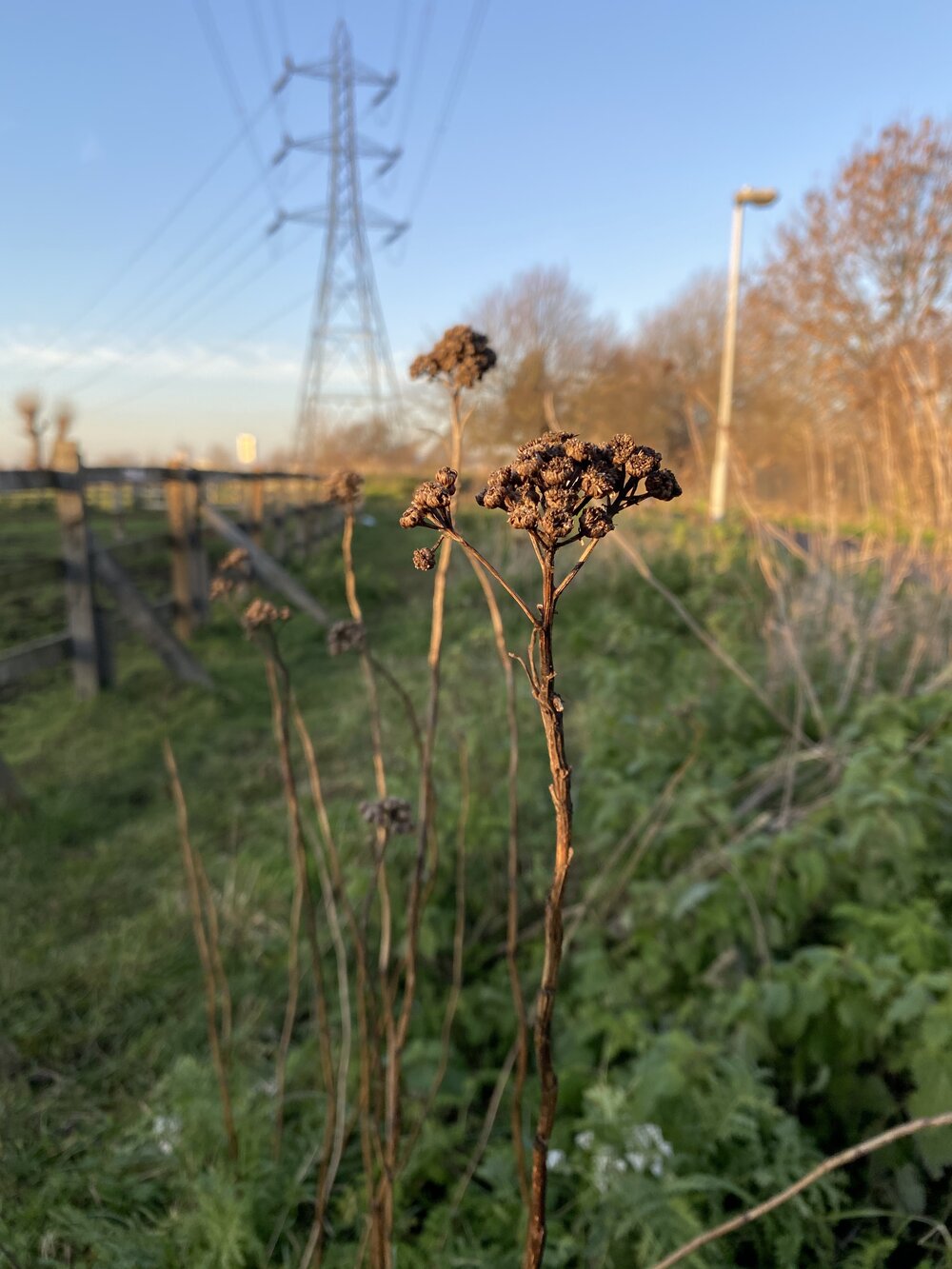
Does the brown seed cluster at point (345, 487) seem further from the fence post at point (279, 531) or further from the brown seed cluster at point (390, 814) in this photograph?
the fence post at point (279, 531)

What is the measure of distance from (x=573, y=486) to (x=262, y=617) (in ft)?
2.59

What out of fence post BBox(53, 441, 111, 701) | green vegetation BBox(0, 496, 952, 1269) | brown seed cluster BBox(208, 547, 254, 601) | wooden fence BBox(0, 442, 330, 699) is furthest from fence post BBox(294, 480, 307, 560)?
brown seed cluster BBox(208, 547, 254, 601)

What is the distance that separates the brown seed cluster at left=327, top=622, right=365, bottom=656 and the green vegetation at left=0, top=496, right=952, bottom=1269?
807 mm

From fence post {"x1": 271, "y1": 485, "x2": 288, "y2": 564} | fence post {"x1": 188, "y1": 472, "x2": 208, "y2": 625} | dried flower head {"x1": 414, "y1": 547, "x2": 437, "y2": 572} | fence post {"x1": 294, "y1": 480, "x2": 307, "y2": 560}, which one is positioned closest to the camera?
dried flower head {"x1": 414, "y1": 547, "x2": 437, "y2": 572}

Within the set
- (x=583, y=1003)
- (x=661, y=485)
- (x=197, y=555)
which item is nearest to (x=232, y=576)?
(x=661, y=485)

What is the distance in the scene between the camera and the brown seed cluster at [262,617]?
3.92ft

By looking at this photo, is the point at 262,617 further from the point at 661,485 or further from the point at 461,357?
the point at 661,485

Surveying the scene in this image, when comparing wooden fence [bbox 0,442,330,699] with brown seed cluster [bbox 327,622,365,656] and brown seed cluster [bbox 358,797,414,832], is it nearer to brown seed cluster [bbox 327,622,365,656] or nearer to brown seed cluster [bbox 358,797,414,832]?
brown seed cluster [bbox 327,622,365,656]

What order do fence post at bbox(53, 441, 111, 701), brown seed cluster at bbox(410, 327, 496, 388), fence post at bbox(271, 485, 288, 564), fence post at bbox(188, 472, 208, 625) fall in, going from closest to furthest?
brown seed cluster at bbox(410, 327, 496, 388) → fence post at bbox(53, 441, 111, 701) → fence post at bbox(188, 472, 208, 625) → fence post at bbox(271, 485, 288, 564)

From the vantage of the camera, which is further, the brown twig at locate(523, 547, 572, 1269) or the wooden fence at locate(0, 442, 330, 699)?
the wooden fence at locate(0, 442, 330, 699)

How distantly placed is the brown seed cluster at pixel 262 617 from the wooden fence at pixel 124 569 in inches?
107

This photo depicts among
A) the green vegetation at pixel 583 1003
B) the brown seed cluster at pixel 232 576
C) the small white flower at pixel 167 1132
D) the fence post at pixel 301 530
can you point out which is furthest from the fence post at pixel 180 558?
the brown seed cluster at pixel 232 576

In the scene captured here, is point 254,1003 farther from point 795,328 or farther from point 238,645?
point 795,328

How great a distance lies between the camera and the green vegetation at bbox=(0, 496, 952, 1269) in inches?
59.2
